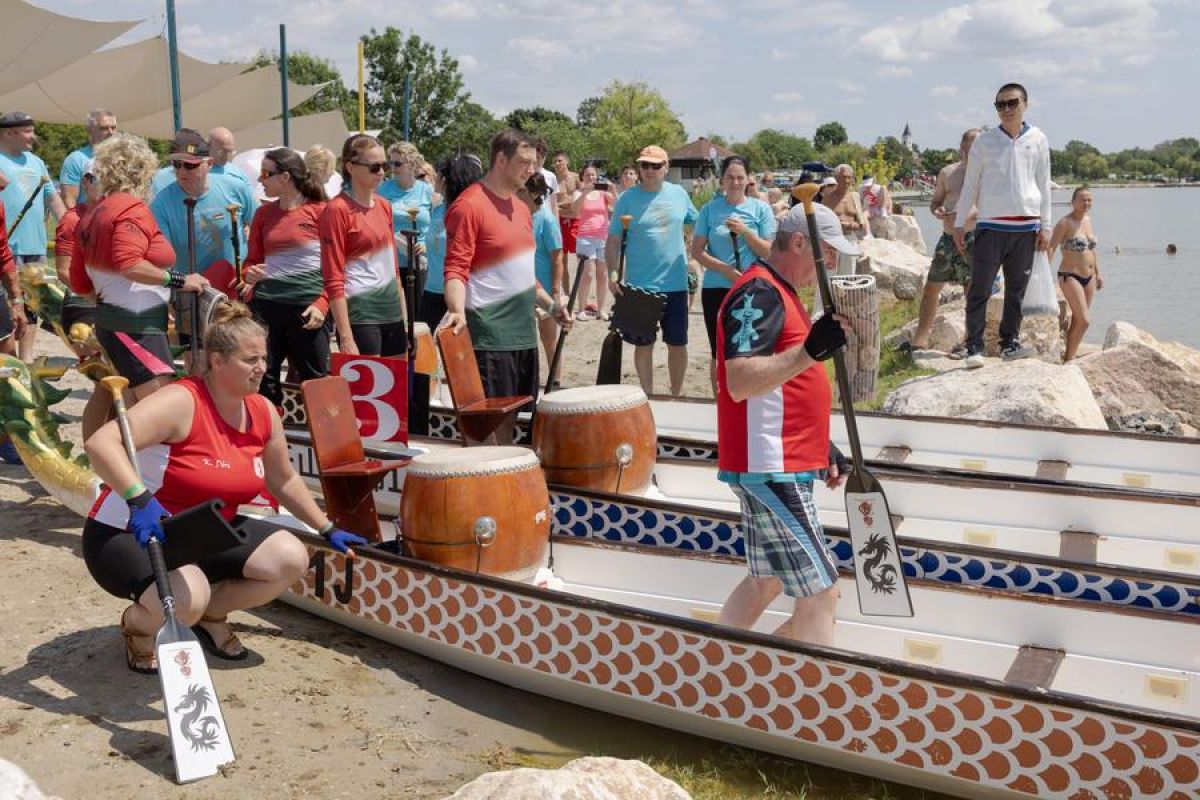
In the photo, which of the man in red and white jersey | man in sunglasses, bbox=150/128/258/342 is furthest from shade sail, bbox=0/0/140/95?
the man in red and white jersey

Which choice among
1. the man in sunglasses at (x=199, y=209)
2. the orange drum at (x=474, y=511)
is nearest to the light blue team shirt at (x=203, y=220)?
the man in sunglasses at (x=199, y=209)

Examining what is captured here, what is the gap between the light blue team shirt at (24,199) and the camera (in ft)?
30.8

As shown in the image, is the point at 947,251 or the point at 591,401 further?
the point at 947,251

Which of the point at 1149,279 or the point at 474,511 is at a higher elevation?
the point at 474,511

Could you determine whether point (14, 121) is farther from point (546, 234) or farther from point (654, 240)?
point (654, 240)

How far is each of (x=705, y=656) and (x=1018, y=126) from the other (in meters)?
6.29

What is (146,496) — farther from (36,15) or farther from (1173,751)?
(36,15)

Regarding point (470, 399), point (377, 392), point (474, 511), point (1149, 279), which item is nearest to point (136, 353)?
point (377, 392)

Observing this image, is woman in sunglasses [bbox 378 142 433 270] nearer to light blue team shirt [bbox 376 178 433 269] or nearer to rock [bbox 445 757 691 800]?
light blue team shirt [bbox 376 178 433 269]

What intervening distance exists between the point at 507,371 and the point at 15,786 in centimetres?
394

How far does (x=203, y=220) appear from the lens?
7215 mm

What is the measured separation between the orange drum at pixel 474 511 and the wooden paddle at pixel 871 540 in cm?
150

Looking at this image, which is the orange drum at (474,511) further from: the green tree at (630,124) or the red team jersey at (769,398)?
the green tree at (630,124)

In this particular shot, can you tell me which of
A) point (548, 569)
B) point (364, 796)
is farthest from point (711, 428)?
point (364, 796)
